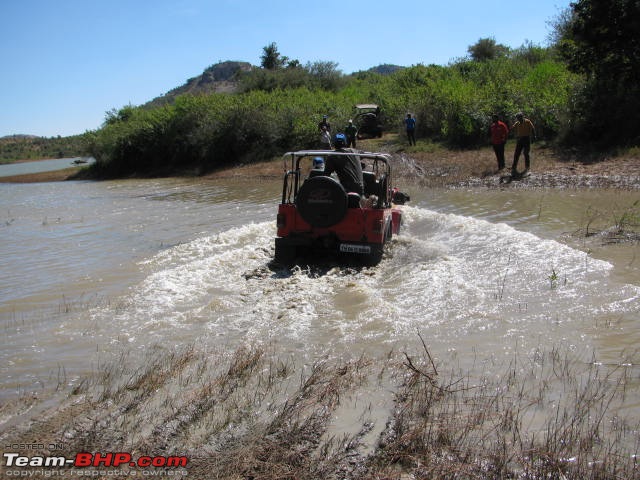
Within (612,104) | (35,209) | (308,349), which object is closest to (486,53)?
(612,104)

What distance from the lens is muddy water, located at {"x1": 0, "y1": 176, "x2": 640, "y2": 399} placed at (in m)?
4.86

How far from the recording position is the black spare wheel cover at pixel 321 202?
7.39 m

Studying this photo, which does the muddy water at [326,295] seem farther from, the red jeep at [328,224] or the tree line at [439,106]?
the tree line at [439,106]

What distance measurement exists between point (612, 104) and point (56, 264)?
18090 millimetres

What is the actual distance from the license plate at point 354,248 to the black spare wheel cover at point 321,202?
374 mm

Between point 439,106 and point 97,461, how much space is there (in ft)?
78.7

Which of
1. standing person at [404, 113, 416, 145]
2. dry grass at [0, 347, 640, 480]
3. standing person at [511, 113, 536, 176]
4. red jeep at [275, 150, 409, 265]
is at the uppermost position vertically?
standing person at [404, 113, 416, 145]

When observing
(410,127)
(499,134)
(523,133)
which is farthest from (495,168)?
(410,127)

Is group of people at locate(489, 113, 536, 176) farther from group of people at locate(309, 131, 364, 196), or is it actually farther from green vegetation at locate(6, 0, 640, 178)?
group of people at locate(309, 131, 364, 196)

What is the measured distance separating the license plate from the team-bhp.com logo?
4826 mm

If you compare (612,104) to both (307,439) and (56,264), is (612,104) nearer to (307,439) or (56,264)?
(56,264)

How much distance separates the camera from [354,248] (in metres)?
7.59

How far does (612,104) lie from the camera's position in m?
18.4

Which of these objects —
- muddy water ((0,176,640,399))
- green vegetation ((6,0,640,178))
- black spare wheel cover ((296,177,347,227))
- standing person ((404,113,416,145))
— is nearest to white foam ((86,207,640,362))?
muddy water ((0,176,640,399))
